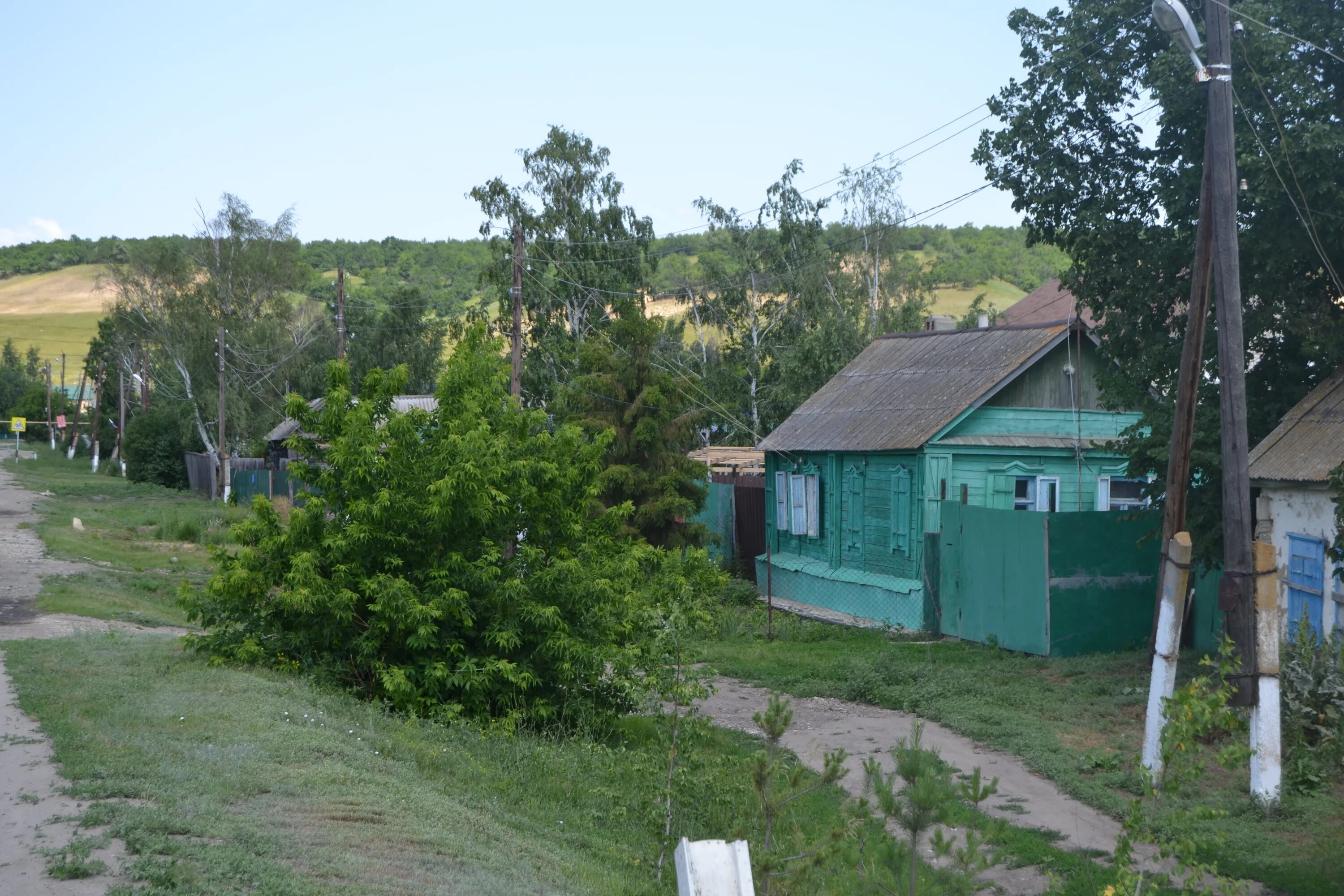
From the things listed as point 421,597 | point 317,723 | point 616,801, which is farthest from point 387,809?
point 421,597

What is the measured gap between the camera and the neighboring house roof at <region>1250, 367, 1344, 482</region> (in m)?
11.0

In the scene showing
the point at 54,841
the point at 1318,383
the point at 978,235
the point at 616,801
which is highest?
the point at 978,235

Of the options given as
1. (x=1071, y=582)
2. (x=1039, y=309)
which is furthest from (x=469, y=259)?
(x=1071, y=582)

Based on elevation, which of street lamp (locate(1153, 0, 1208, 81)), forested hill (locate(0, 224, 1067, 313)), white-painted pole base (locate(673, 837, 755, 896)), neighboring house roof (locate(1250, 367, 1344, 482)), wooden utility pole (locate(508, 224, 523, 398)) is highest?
forested hill (locate(0, 224, 1067, 313))

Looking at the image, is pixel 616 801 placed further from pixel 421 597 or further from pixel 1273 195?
pixel 1273 195

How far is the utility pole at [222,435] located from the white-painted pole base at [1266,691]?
3786cm

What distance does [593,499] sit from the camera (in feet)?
39.3

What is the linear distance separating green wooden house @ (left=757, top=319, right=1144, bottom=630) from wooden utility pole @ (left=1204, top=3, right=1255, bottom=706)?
29.8 feet

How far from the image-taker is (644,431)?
63.8ft

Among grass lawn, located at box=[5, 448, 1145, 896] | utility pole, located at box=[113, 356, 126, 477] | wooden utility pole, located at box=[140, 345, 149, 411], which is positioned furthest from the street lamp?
utility pole, located at box=[113, 356, 126, 477]

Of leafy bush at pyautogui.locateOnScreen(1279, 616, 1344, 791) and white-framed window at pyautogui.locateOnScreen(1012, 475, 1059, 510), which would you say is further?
white-framed window at pyautogui.locateOnScreen(1012, 475, 1059, 510)

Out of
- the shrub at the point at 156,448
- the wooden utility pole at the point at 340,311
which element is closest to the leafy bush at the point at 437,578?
the wooden utility pole at the point at 340,311

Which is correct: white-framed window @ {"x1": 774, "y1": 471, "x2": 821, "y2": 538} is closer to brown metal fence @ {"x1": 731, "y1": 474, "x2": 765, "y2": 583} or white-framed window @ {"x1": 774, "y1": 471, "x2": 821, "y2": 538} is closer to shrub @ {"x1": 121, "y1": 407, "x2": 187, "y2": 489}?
brown metal fence @ {"x1": 731, "y1": 474, "x2": 765, "y2": 583}

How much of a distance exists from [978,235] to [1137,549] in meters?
81.7
